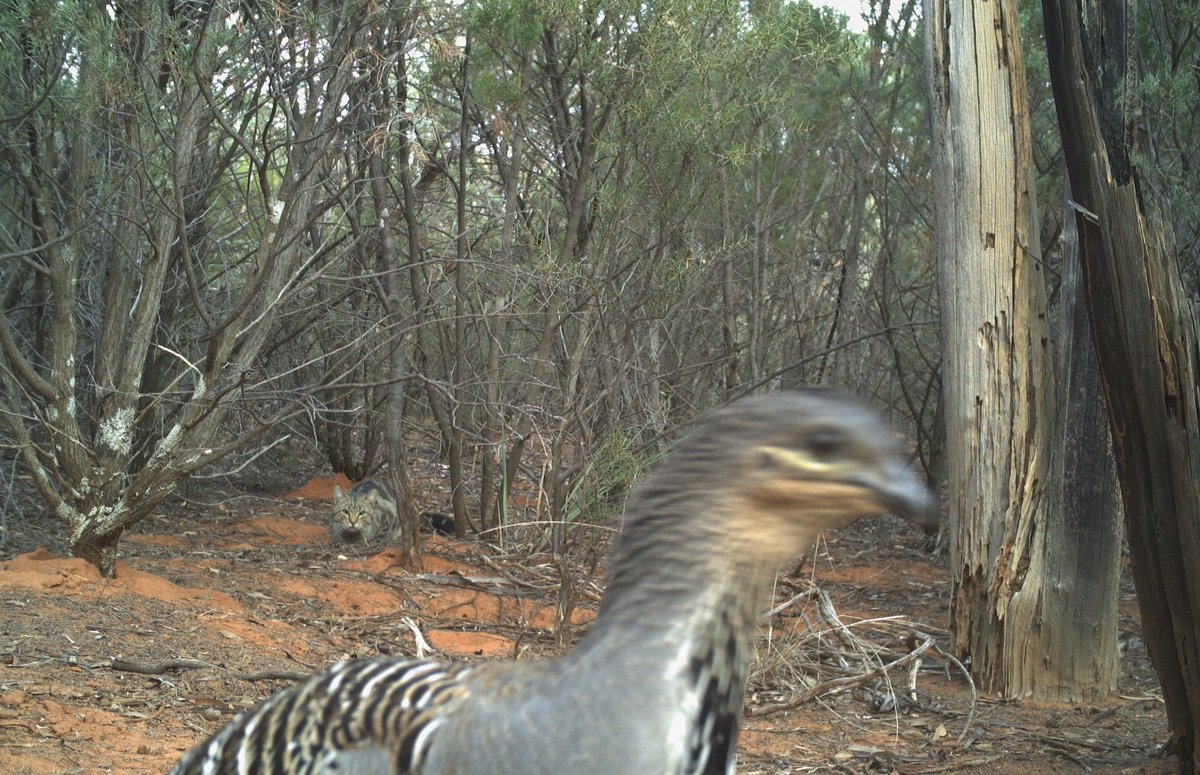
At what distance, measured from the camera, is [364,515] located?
493 inches

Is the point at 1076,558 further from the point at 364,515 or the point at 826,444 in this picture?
the point at 364,515

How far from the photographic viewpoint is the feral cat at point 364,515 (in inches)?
487

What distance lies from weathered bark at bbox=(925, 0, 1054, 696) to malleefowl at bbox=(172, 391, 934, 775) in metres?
6.01

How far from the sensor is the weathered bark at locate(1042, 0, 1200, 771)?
17.2 feet

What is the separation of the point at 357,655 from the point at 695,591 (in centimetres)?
631

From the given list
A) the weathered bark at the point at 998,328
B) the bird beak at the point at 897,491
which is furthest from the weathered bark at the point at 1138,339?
the bird beak at the point at 897,491

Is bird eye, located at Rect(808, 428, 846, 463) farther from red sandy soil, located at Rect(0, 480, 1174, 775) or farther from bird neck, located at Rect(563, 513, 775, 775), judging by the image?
red sandy soil, located at Rect(0, 480, 1174, 775)

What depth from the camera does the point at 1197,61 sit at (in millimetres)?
9516

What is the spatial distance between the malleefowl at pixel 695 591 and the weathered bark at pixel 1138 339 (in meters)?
3.81

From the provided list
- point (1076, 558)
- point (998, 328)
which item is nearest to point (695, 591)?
point (998, 328)

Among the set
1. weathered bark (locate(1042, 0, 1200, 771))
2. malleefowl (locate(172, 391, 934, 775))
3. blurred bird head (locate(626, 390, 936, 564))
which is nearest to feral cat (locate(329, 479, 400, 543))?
weathered bark (locate(1042, 0, 1200, 771))

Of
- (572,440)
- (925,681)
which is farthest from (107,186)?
(925,681)

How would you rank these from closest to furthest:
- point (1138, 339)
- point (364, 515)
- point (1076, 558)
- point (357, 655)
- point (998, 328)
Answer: point (1138, 339) < point (1076, 558) < point (998, 328) < point (357, 655) < point (364, 515)

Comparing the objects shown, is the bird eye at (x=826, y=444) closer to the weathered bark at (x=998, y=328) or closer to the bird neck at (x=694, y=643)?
the bird neck at (x=694, y=643)
